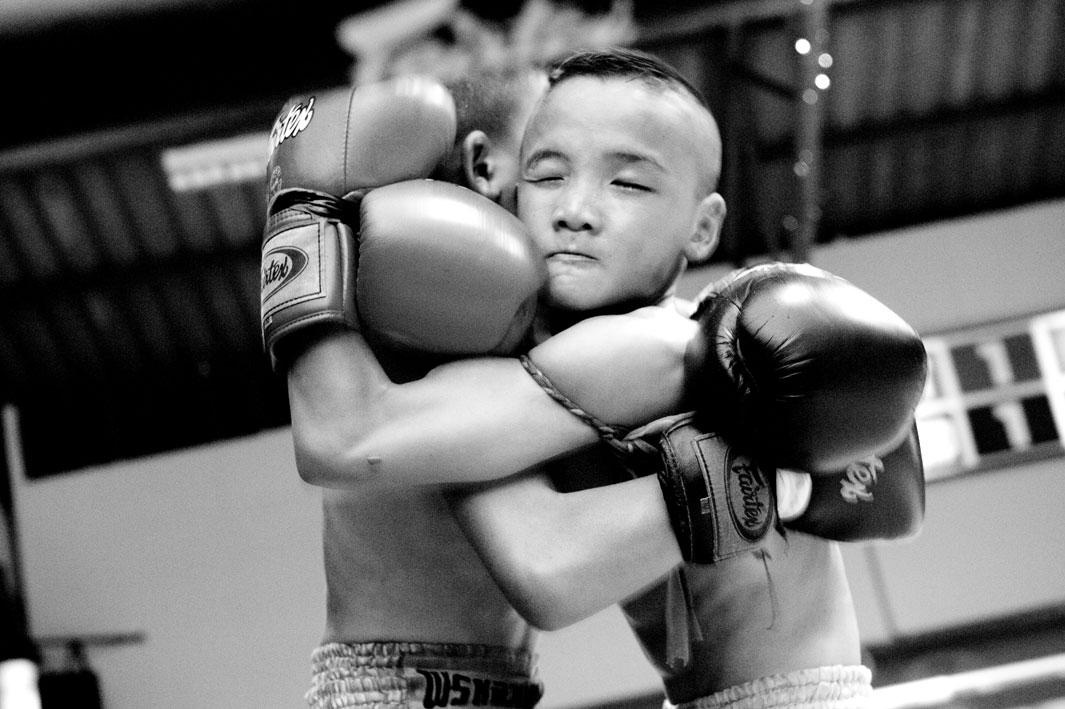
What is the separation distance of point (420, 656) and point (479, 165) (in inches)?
24.9

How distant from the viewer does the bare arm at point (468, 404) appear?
1.14 metres

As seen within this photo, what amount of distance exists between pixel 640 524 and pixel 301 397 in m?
0.39

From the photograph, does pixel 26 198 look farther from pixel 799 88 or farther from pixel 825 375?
pixel 825 375

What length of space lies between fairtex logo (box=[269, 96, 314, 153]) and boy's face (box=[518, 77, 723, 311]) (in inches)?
10.6

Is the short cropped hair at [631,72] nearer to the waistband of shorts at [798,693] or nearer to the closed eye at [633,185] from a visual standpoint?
the closed eye at [633,185]

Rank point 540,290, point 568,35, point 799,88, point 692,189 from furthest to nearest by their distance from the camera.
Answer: point 799,88
point 568,35
point 692,189
point 540,290

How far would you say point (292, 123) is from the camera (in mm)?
1332

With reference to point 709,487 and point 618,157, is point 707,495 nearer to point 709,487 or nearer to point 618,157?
point 709,487

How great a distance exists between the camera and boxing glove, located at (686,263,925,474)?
114 cm

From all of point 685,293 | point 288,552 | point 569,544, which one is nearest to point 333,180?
point 569,544

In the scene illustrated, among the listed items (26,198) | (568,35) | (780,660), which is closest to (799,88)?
(568,35)

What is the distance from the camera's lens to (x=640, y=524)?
1.15 metres

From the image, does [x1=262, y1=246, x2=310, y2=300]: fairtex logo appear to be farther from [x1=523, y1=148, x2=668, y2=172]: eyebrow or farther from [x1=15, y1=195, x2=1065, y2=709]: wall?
[x1=15, y1=195, x2=1065, y2=709]: wall

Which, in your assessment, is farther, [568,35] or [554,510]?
[568,35]
